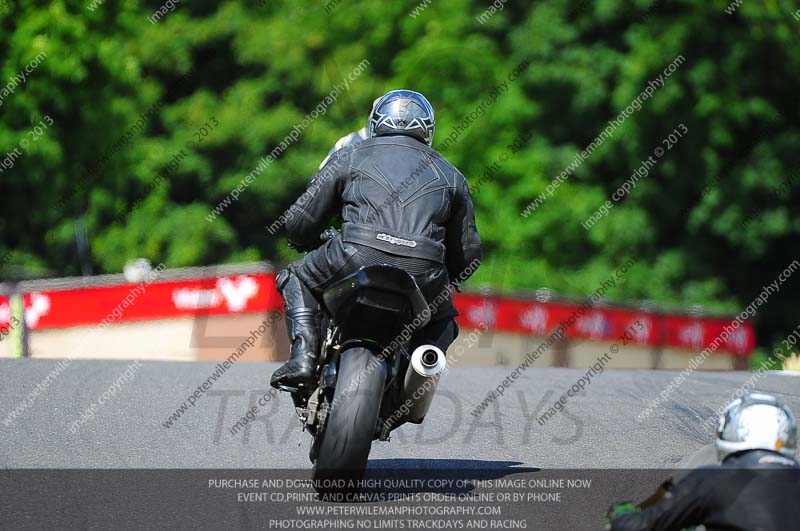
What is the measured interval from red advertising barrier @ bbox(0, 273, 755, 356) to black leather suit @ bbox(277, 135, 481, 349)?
11722 millimetres

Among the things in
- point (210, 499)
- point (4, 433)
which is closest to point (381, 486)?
point (210, 499)

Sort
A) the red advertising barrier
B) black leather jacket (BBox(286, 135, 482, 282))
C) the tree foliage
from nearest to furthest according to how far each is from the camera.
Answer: black leather jacket (BBox(286, 135, 482, 282))
the red advertising barrier
the tree foliage

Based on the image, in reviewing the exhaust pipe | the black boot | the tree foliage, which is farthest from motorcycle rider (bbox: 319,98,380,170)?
the tree foliage

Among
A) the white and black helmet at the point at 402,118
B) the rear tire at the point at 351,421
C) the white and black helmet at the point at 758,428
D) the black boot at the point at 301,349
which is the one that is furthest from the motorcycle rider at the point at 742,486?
the white and black helmet at the point at 402,118

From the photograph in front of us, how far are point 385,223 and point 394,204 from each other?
4.5 inches

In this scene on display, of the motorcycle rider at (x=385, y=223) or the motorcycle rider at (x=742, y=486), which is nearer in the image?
the motorcycle rider at (x=742, y=486)

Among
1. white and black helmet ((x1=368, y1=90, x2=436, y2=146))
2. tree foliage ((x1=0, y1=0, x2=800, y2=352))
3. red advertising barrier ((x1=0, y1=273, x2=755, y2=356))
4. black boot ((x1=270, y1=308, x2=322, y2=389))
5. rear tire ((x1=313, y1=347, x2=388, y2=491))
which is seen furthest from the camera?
tree foliage ((x1=0, y1=0, x2=800, y2=352))

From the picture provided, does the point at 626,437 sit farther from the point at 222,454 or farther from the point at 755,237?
the point at 755,237

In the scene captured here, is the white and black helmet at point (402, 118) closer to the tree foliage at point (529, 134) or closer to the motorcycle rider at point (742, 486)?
the motorcycle rider at point (742, 486)

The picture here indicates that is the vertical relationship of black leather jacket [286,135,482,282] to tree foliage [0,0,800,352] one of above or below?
below

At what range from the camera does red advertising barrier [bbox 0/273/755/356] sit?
1923 centimetres

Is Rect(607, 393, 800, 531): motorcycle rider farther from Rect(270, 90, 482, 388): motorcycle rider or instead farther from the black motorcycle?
Rect(270, 90, 482, 388): motorcycle rider

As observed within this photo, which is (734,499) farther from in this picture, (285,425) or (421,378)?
(285,425)

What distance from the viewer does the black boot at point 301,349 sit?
6664 millimetres
